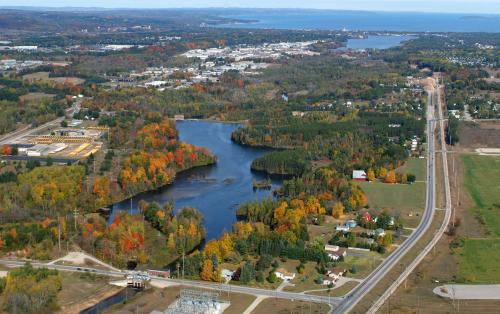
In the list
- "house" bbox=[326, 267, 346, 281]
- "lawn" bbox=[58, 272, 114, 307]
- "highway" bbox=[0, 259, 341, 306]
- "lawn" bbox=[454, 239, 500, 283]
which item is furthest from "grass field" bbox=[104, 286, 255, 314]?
"lawn" bbox=[454, 239, 500, 283]

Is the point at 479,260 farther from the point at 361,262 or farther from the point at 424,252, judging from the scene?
the point at 361,262

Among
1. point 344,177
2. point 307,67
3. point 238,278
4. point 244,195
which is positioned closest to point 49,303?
point 238,278

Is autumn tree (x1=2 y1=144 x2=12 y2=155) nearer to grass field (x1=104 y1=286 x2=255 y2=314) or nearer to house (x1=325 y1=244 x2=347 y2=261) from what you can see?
grass field (x1=104 y1=286 x2=255 y2=314)

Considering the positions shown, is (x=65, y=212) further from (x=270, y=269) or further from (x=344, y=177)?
(x=344, y=177)

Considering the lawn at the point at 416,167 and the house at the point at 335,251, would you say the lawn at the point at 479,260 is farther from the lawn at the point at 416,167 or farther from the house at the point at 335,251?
the lawn at the point at 416,167

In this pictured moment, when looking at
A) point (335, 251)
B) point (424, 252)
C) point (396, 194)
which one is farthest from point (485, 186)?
point (335, 251)
